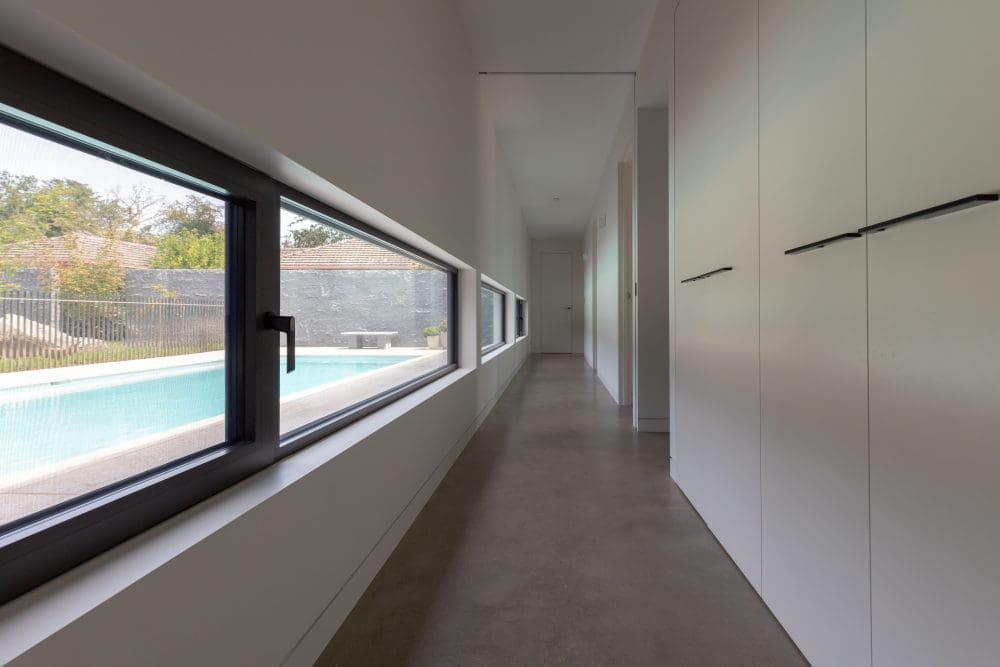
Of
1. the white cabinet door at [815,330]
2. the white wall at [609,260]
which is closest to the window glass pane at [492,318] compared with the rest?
the white wall at [609,260]

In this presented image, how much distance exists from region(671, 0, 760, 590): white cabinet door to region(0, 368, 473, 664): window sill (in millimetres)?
1581

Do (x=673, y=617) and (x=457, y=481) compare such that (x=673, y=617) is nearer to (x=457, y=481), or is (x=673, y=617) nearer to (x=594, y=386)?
(x=457, y=481)

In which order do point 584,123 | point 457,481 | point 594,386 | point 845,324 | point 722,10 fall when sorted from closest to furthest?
point 845,324, point 722,10, point 457,481, point 584,123, point 594,386

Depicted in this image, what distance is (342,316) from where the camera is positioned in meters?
2.08

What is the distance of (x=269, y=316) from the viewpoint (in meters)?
1.47

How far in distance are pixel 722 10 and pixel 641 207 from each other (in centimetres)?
226

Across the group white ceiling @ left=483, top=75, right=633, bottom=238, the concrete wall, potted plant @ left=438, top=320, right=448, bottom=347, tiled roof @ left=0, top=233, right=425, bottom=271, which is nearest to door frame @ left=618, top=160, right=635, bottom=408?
white ceiling @ left=483, top=75, right=633, bottom=238

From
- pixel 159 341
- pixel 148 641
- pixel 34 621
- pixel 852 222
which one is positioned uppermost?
pixel 852 222

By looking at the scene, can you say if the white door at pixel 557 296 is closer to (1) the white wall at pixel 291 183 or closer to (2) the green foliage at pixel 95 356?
(1) the white wall at pixel 291 183

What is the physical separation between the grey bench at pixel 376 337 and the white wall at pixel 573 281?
11.0 m

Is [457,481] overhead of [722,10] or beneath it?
beneath

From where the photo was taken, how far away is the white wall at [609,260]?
5723 millimetres

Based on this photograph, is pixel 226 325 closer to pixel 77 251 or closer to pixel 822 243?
pixel 77 251

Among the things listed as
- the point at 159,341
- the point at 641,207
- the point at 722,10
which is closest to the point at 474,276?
the point at 641,207
